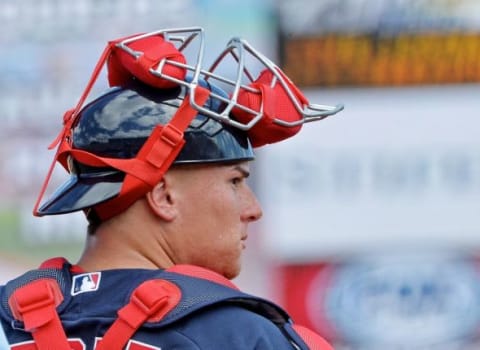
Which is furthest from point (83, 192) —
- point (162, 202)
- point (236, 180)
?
point (236, 180)

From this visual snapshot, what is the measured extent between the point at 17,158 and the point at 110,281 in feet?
15.7

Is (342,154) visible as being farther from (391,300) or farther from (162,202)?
(162,202)

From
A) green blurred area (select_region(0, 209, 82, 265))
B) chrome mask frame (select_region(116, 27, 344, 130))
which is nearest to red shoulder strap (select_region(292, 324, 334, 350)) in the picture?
chrome mask frame (select_region(116, 27, 344, 130))

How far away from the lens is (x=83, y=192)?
2408 millimetres

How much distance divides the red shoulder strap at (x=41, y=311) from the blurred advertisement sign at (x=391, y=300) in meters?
4.70

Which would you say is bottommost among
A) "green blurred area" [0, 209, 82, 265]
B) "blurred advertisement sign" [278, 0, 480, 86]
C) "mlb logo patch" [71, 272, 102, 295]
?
"green blurred area" [0, 209, 82, 265]

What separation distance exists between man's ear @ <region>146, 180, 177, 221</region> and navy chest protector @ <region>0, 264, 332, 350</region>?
117 millimetres

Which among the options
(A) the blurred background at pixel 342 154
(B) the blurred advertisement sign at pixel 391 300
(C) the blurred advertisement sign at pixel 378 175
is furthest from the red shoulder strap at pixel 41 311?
(B) the blurred advertisement sign at pixel 391 300

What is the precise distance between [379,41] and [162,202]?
4876 millimetres

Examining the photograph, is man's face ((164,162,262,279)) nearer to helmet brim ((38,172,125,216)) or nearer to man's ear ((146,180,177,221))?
man's ear ((146,180,177,221))

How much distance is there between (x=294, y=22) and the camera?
22.7ft

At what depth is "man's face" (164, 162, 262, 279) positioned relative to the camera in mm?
2375

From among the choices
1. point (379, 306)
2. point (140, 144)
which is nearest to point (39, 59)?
point (379, 306)

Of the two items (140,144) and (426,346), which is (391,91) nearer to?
(426,346)
